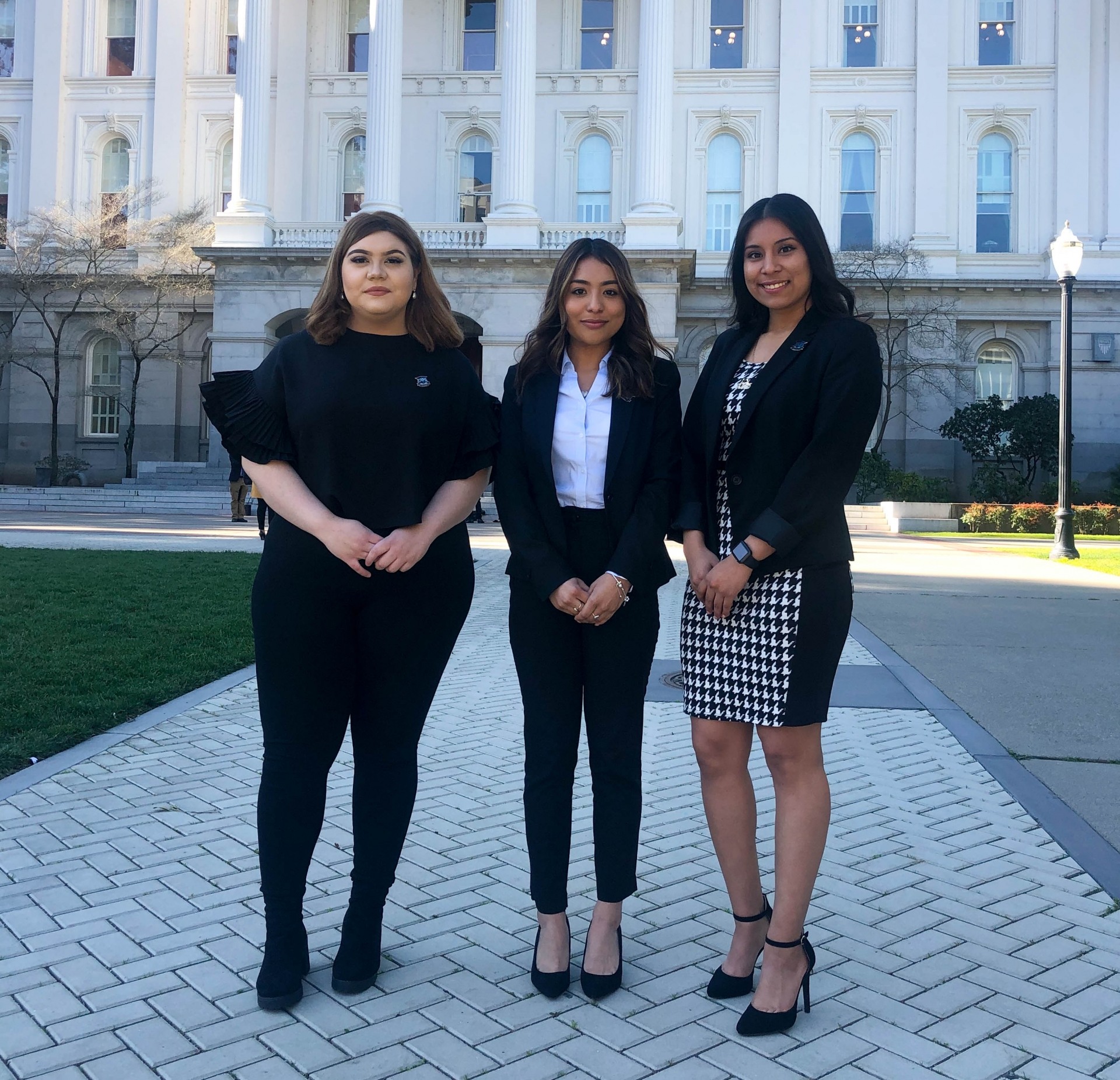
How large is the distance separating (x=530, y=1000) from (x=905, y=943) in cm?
131

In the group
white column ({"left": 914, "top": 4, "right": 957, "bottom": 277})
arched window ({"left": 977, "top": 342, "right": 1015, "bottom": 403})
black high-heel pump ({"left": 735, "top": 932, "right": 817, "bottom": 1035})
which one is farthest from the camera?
arched window ({"left": 977, "top": 342, "right": 1015, "bottom": 403})

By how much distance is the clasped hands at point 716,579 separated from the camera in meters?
3.12

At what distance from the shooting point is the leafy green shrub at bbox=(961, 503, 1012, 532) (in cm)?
2741

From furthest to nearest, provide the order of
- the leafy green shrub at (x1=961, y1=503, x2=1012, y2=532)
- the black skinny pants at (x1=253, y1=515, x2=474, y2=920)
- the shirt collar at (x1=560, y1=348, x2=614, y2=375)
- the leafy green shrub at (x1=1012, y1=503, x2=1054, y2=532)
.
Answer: the leafy green shrub at (x1=961, y1=503, x2=1012, y2=532)
the leafy green shrub at (x1=1012, y1=503, x2=1054, y2=532)
the shirt collar at (x1=560, y1=348, x2=614, y2=375)
the black skinny pants at (x1=253, y1=515, x2=474, y2=920)

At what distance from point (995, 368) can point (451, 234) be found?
18358mm

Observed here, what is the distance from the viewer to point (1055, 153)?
35.7 m

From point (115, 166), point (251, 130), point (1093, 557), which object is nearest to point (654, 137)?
point (251, 130)

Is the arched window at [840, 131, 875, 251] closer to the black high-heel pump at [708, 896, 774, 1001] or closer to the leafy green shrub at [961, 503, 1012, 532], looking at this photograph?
the leafy green shrub at [961, 503, 1012, 532]

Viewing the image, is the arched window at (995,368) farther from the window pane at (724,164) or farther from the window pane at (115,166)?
the window pane at (115,166)

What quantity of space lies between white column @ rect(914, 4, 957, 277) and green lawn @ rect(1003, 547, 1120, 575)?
54.7 ft

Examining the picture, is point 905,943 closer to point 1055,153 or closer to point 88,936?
point 88,936

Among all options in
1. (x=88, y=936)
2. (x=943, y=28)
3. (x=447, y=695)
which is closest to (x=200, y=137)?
(x=943, y=28)

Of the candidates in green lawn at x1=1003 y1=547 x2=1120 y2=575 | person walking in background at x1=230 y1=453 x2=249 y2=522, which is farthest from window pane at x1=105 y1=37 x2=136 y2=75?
green lawn at x1=1003 y1=547 x2=1120 y2=575

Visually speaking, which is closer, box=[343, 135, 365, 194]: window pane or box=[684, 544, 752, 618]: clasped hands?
box=[684, 544, 752, 618]: clasped hands
